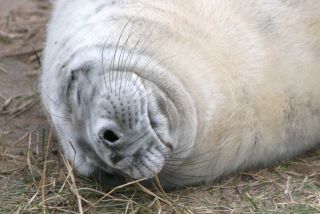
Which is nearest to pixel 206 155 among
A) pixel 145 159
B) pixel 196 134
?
pixel 196 134

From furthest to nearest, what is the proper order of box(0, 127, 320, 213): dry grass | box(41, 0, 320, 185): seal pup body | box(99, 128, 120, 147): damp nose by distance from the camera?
box(0, 127, 320, 213): dry grass → box(41, 0, 320, 185): seal pup body → box(99, 128, 120, 147): damp nose

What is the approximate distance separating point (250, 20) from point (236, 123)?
52 centimetres

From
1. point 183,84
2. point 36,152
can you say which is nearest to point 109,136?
point 183,84

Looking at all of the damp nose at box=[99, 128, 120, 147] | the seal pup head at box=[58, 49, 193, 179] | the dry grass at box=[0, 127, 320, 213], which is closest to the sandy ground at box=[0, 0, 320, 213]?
the dry grass at box=[0, 127, 320, 213]

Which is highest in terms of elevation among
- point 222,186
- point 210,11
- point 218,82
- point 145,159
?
point 210,11

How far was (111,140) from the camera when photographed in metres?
3.22

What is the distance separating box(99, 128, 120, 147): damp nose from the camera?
3217 millimetres

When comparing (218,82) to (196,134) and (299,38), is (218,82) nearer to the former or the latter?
(196,134)

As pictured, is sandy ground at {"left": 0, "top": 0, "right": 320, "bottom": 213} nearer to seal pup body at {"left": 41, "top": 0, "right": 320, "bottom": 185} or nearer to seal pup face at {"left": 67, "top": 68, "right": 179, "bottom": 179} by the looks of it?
seal pup body at {"left": 41, "top": 0, "right": 320, "bottom": 185}

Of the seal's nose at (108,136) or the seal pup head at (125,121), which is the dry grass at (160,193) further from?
the seal's nose at (108,136)

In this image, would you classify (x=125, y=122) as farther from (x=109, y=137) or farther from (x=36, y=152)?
(x=36, y=152)

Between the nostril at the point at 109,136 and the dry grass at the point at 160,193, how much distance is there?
15.3 inches

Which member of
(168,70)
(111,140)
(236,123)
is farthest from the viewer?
(236,123)

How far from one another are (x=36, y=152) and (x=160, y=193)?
953mm
